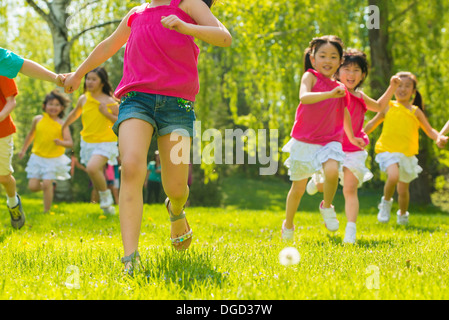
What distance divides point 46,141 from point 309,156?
5.34 metres

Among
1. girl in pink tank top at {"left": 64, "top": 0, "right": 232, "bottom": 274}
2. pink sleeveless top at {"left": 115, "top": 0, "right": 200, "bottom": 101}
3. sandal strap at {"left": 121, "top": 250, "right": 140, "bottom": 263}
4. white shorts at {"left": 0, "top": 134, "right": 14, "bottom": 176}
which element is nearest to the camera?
sandal strap at {"left": 121, "top": 250, "right": 140, "bottom": 263}

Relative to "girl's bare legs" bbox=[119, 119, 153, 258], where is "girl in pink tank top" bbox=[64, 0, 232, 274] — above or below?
above

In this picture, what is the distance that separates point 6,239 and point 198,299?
311cm

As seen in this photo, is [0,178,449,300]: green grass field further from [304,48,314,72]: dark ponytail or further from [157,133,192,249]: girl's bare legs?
[304,48,314,72]: dark ponytail


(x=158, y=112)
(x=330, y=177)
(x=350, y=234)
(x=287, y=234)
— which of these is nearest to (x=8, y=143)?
(x=158, y=112)

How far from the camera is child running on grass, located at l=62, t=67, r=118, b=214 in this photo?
756 centimetres

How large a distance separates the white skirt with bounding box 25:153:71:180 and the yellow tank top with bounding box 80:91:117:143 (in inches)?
43.1

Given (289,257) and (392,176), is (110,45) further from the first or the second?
(392,176)

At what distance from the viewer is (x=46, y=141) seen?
8.86m

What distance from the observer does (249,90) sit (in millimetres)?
12500

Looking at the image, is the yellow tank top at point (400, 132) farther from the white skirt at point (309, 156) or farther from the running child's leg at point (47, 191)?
the running child's leg at point (47, 191)

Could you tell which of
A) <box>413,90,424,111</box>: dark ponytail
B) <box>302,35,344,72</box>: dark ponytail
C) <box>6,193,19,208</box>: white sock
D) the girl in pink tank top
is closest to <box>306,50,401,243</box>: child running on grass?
<box>302,35,344,72</box>: dark ponytail

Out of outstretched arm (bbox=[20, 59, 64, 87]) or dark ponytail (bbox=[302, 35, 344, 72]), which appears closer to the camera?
outstretched arm (bbox=[20, 59, 64, 87])

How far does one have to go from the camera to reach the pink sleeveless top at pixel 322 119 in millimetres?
5203
